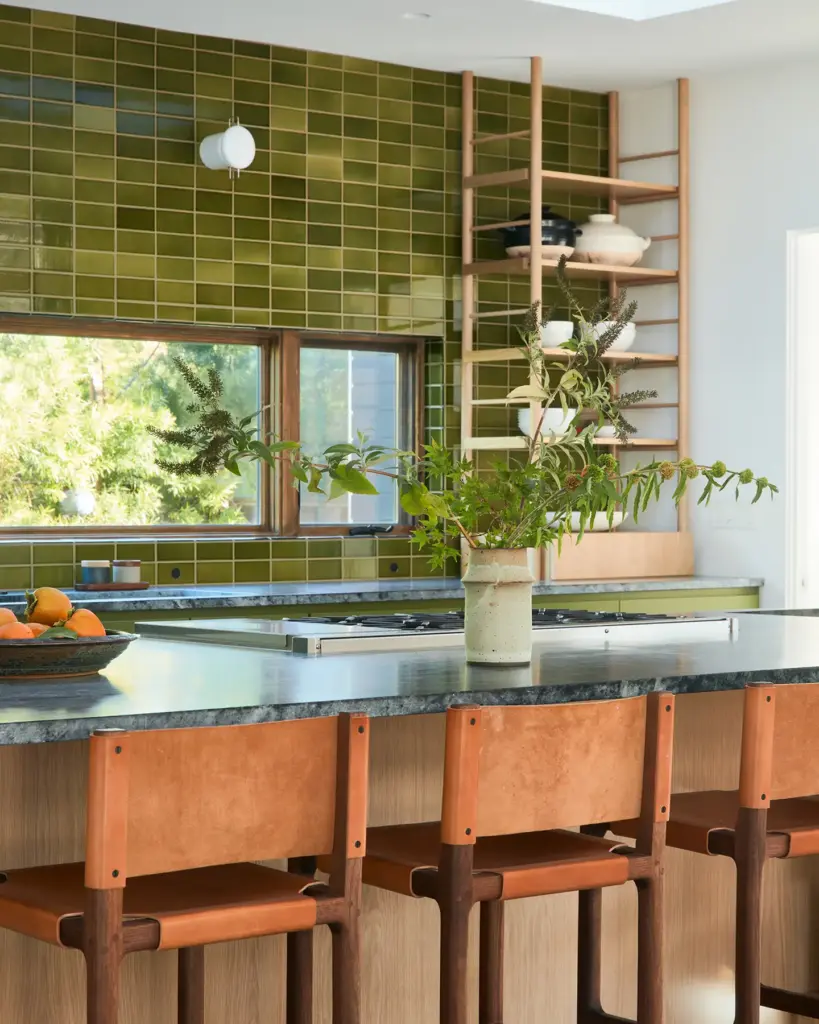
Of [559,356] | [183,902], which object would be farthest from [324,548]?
[183,902]

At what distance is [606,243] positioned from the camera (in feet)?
19.0

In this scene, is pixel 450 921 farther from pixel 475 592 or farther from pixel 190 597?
pixel 190 597

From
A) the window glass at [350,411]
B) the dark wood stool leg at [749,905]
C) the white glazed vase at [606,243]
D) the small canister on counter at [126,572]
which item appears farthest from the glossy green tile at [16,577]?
the dark wood stool leg at [749,905]

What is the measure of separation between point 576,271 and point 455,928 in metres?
4.01

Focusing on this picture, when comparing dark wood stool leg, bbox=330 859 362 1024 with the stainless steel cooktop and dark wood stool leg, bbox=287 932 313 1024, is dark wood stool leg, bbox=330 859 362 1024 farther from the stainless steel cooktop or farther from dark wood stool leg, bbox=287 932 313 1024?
the stainless steel cooktop

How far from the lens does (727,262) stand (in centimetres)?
582

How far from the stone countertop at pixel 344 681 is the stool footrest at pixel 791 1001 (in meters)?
0.65

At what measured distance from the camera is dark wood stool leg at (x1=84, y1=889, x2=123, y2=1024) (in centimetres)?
186

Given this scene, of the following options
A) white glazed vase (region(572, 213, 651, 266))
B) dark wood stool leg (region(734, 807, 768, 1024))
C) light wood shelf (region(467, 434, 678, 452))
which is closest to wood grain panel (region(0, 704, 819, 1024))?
Answer: dark wood stool leg (region(734, 807, 768, 1024))

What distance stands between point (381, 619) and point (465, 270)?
2.64 metres

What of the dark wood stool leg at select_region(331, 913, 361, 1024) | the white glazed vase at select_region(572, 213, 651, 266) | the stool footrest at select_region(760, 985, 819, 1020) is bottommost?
the stool footrest at select_region(760, 985, 819, 1020)

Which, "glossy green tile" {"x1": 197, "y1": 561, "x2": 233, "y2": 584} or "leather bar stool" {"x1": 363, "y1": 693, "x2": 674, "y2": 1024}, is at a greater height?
"glossy green tile" {"x1": 197, "y1": 561, "x2": 233, "y2": 584}

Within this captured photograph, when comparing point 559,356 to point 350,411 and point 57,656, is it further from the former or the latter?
point 57,656

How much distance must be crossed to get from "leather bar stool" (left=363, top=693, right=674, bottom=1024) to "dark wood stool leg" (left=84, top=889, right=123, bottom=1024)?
1.61 feet
